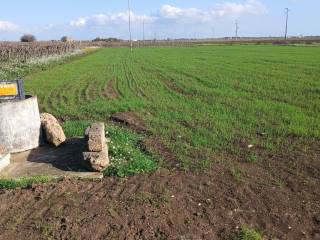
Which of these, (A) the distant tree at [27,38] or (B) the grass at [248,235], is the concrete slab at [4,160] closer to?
(B) the grass at [248,235]

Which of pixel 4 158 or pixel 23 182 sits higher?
pixel 4 158

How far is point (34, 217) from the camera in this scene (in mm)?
6047

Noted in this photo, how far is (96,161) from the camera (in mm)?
7621

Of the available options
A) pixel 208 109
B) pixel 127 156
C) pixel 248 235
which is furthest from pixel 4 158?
pixel 208 109

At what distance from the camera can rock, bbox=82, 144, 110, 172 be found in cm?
763

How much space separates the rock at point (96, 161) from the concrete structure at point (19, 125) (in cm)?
198

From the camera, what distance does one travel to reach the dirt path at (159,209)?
18.4 ft

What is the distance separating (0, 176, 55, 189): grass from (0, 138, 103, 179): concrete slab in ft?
0.79

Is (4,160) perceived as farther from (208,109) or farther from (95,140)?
(208,109)

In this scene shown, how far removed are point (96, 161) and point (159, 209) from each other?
187 centimetres

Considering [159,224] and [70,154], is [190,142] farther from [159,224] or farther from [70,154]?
[159,224]

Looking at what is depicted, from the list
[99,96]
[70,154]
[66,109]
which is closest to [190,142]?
[70,154]

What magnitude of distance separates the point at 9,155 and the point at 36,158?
1.64 feet

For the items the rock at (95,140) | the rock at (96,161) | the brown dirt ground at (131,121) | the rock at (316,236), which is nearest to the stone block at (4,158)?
the rock at (96,161)
